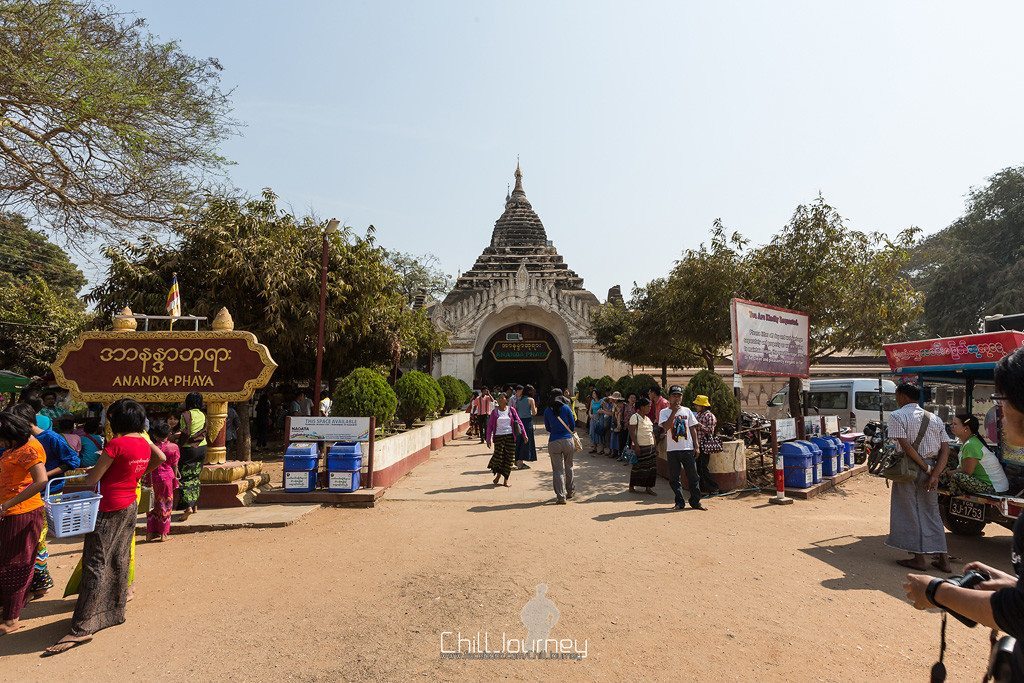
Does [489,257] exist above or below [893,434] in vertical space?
above

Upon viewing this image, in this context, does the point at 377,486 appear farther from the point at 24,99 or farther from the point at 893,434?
the point at 24,99

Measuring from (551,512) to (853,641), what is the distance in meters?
3.98

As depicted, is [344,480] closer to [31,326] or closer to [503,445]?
[503,445]

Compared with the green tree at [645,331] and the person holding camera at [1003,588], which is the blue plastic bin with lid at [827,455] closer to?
the green tree at [645,331]

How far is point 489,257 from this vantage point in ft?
112

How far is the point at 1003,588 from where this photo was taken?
177 cm

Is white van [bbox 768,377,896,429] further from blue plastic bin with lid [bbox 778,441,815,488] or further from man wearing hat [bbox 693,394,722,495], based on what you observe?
man wearing hat [bbox 693,394,722,495]

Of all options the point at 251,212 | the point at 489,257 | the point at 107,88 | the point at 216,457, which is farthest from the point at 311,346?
the point at 489,257

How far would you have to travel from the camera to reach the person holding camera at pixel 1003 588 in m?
1.68

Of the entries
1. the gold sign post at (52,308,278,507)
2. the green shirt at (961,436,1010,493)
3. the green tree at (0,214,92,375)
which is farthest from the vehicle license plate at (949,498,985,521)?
the green tree at (0,214,92,375)

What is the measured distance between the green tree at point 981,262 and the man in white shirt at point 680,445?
28.1 metres

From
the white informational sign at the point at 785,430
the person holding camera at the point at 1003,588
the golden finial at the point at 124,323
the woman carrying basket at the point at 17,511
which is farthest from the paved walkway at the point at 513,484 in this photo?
the person holding camera at the point at 1003,588

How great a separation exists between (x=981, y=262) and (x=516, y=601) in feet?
115

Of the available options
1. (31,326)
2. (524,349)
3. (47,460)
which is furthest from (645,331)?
(31,326)
